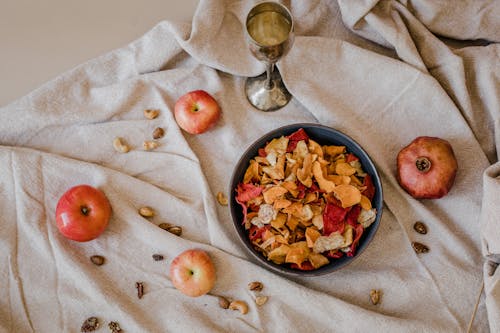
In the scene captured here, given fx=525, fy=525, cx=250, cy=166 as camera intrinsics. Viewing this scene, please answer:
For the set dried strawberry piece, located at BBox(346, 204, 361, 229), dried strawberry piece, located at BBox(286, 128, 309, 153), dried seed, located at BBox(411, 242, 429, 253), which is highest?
dried strawberry piece, located at BBox(286, 128, 309, 153)

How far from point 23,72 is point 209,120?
0.49 metres

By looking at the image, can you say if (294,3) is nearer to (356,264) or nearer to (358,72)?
(358,72)

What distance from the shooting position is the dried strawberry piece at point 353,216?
116 cm

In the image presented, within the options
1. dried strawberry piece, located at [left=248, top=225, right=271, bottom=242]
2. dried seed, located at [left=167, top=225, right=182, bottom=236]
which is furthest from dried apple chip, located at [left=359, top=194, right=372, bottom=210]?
dried seed, located at [left=167, top=225, right=182, bottom=236]

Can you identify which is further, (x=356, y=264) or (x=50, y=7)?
(x=50, y=7)

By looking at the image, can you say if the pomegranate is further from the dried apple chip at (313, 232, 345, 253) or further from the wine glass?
the wine glass

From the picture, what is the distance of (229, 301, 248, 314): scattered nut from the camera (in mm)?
1176

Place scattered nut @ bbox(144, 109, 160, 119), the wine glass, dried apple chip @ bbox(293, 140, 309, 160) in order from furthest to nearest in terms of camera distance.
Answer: scattered nut @ bbox(144, 109, 160, 119) → dried apple chip @ bbox(293, 140, 309, 160) → the wine glass

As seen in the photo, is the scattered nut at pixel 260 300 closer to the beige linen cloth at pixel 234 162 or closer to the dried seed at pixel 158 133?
the beige linen cloth at pixel 234 162

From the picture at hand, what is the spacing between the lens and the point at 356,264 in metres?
1.22

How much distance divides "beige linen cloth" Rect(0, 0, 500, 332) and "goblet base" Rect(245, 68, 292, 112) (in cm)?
2

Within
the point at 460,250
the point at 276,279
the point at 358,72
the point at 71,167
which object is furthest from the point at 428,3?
the point at 71,167

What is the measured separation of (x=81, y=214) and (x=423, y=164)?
77 cm

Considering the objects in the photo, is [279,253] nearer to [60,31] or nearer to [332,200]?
[332,200]
